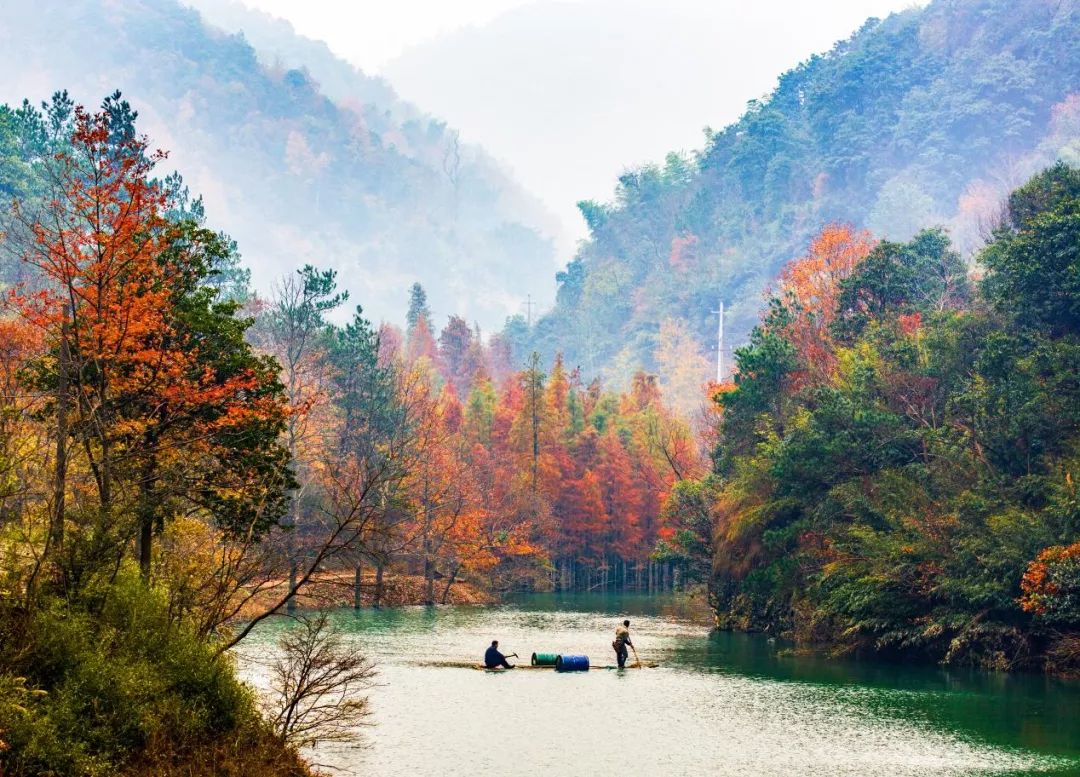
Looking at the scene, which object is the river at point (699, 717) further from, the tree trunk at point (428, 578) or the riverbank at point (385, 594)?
the tree trunk at point (428, 578)

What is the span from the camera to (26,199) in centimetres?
8331

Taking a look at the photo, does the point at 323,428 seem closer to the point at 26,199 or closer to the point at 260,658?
the point at 26,199

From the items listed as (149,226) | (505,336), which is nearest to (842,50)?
(505,336)

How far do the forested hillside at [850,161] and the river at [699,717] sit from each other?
101 m

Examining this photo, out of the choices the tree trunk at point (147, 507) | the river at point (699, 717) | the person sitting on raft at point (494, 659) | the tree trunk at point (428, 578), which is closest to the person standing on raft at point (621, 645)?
the river at point (699, 717)

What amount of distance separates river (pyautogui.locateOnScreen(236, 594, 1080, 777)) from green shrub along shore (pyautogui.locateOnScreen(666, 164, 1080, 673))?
6.32 ft

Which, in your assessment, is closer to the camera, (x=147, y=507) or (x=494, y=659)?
(x=147, y=507)

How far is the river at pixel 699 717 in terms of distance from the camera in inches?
1003

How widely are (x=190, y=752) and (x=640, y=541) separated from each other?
65.0 meters

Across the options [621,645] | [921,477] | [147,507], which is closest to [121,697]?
[147,507]

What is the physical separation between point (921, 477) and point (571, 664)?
47.2 feet

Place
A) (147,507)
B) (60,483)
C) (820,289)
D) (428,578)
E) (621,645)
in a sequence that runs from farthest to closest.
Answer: (820,289), (428,578), (621,645), (147,507), (60,483)

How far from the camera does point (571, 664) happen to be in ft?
131

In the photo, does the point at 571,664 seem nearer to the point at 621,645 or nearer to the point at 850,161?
the point at 621,645
